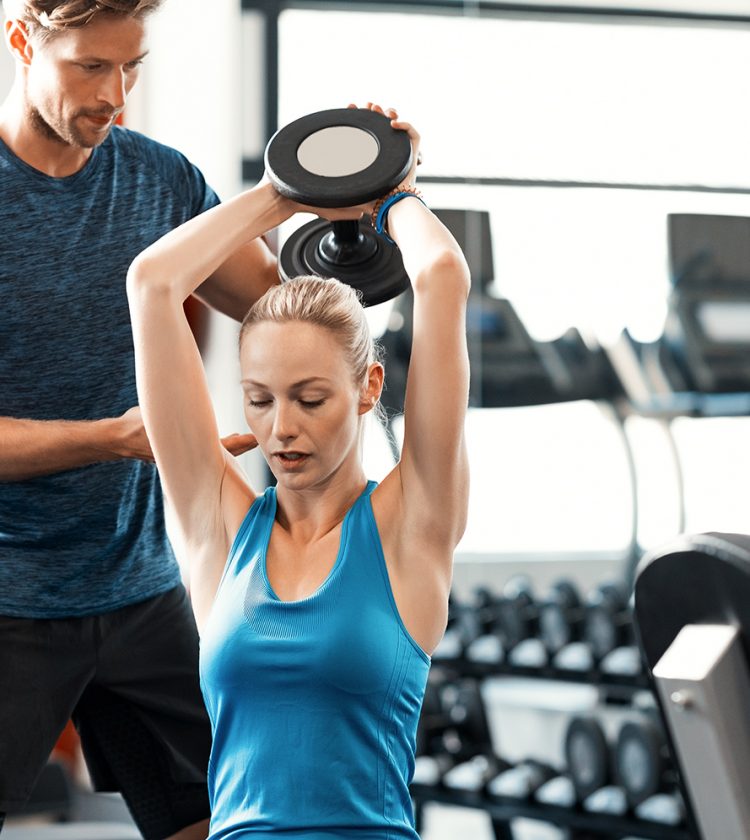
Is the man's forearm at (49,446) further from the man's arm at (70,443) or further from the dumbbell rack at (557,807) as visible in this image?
the dumbbell rack at (557,807)

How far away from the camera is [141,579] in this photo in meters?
1.76

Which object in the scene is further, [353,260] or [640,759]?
[640,759]

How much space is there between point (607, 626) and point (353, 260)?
2351mm

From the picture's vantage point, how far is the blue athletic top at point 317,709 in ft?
4.03

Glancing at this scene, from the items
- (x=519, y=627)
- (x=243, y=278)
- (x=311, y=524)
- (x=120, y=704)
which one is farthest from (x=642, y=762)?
(x=311, y=524)

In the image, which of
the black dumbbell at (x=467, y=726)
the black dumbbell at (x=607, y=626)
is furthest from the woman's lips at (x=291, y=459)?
the black dumbbell at (x=467, y=726)

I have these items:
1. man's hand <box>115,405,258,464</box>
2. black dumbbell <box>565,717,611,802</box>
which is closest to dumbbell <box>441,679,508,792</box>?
black dumbbell <box>565,717,611,802</box>

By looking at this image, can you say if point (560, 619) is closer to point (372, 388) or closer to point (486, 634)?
point (486, 634)

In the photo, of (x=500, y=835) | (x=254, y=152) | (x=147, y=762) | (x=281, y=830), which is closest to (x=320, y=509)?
(x=281, y=830)

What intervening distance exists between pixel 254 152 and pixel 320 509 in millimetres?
4010

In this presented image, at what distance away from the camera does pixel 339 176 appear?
1421 mm

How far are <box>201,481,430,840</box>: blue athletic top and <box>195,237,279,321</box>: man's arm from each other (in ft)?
2.00

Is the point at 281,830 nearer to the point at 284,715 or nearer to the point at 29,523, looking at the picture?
the point at 284,715

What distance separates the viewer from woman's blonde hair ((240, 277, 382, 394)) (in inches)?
53.0
